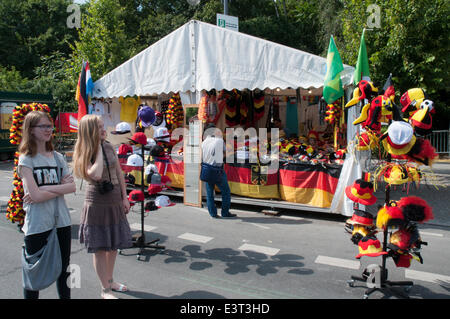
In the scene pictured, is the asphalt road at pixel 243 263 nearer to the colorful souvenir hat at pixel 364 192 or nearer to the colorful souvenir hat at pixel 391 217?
the colorful souvenir hat at pixel 391 217

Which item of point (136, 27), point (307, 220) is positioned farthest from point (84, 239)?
point (136, 27)

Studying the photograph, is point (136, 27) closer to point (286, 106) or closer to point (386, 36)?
point (286, 106)

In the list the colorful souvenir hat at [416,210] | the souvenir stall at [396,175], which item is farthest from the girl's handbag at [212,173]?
the colorful souvenir hat at [416,210]

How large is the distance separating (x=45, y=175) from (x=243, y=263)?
9.07 ft

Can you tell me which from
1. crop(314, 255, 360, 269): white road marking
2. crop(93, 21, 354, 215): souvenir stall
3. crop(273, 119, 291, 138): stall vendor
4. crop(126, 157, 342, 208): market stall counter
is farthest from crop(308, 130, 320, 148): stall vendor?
crop(314, 255, 360, 269): white road marking

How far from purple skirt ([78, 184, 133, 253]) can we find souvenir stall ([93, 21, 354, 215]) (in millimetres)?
1812

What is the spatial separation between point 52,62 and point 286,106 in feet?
73.3

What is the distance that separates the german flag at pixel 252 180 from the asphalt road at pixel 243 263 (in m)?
0.90

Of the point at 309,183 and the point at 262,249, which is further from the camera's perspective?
the point at 309,183

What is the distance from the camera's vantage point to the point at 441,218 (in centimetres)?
700

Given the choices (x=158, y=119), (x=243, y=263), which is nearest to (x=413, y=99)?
(x=243, y=263)

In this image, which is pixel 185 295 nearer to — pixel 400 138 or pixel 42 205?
pixel 42 205

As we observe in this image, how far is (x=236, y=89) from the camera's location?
28.0 ft

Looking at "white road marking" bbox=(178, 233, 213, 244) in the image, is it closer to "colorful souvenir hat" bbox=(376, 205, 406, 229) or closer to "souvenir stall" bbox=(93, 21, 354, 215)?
"souvenir stall" bbox=(93, 21, 354, 215)
